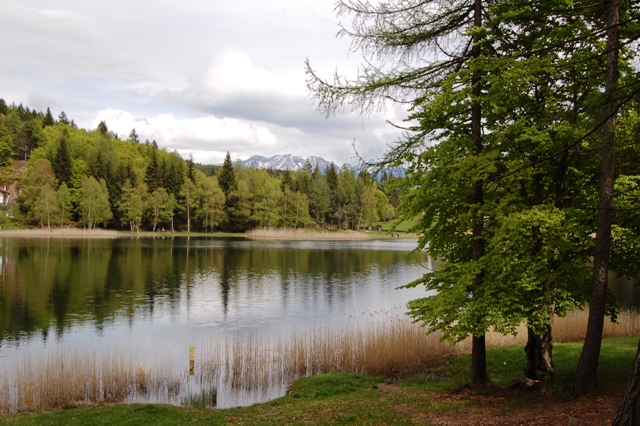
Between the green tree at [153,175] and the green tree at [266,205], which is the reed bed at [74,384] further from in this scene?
the green tree at [153,175]

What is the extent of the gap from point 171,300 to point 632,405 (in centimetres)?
2623

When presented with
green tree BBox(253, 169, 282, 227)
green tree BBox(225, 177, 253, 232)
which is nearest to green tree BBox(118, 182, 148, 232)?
green tree BBox(225, 177, 253, 232)

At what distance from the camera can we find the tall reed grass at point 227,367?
13.3 meters

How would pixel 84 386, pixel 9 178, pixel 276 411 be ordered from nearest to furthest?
pixel 276 411 < pixel 84 386 < pixel 9 178

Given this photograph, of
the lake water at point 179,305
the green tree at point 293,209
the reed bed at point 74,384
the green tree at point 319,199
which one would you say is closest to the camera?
the reed bed at point 74,384

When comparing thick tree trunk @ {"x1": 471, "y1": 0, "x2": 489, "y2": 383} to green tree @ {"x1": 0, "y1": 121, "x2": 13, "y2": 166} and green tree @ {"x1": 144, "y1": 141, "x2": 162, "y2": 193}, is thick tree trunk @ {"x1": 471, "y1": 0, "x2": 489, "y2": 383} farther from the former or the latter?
green tree @ {"x1": 0, "y1": 121, "x2": 13, "y2": 166}

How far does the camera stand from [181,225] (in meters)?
99.5

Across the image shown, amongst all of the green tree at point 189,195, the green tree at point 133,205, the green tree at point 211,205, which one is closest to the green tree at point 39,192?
the green tree at point 133,205

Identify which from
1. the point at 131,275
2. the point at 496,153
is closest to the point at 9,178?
the point at 131,275

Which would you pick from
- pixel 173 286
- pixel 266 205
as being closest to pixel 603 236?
pixel 173 286

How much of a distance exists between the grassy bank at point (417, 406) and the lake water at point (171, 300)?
2919 millimetres

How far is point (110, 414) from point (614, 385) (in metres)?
10.2

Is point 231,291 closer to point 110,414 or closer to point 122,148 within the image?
point 110,414

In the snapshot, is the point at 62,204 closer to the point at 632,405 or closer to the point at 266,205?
the point at 266,205
